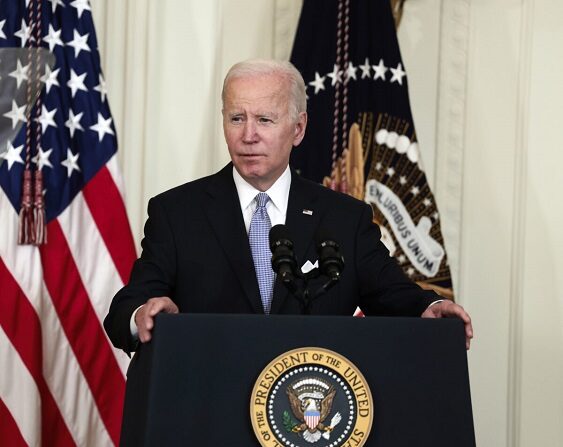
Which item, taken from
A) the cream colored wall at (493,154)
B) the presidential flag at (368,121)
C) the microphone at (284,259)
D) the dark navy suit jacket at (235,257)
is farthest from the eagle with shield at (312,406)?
the cream colored wall at (493,154)

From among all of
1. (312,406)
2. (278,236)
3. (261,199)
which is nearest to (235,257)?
(261,199)

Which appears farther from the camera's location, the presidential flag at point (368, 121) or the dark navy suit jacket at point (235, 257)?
the presidential flag at point (368, 121)

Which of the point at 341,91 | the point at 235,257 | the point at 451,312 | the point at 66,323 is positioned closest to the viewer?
the point at 451,312

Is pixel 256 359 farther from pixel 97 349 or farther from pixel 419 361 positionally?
pixel 97 349

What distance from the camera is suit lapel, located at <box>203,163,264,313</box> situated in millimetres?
2891

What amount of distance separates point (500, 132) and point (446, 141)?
0.27m

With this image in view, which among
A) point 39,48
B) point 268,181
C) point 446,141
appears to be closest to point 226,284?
point 268,181

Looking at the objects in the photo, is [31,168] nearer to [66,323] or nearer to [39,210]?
[39,210]

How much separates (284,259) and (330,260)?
0.36 feet

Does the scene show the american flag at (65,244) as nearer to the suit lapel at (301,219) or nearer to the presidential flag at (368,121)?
the presidential flag at (368,121)

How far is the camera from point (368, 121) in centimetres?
471

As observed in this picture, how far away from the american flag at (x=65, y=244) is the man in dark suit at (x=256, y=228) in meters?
1.20

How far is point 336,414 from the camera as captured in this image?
2277 millimetres

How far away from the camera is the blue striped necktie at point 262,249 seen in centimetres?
293
